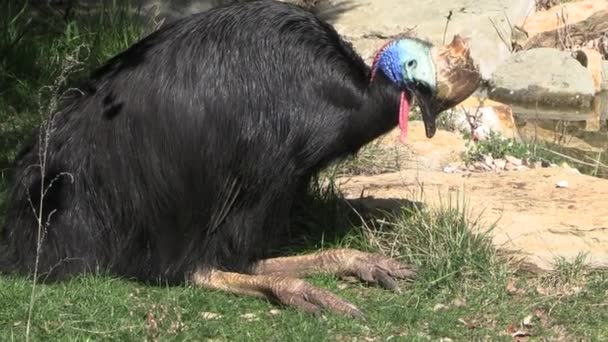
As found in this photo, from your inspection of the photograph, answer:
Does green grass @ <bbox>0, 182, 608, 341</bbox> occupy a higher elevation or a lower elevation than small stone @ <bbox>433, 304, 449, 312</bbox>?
higher

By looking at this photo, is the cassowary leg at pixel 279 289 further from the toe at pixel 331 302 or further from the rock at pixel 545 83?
the rock at pixel 545 83

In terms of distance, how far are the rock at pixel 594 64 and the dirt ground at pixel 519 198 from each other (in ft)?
13.2

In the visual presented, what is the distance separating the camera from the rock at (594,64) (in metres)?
10.8

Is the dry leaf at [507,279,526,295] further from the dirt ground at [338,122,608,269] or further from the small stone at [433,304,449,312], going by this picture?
the small stone at [433,304,449,312]

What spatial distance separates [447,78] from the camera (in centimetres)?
509

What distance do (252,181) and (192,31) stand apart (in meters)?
0.74

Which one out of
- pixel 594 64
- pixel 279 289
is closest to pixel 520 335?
pixel 279 289

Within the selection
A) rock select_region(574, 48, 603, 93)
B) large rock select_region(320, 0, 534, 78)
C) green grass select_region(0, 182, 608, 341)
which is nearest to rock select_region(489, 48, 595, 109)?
rock select_region(574, 48, 603, 93)

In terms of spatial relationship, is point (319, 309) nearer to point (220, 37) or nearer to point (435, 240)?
point (435, 240)

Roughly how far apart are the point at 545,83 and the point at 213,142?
19.9 ft

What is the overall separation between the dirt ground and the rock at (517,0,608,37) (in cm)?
474

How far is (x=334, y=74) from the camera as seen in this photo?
514 centimetres

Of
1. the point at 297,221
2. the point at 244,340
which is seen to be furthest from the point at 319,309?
the point at 297,221

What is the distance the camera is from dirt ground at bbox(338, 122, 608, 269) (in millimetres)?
5559
